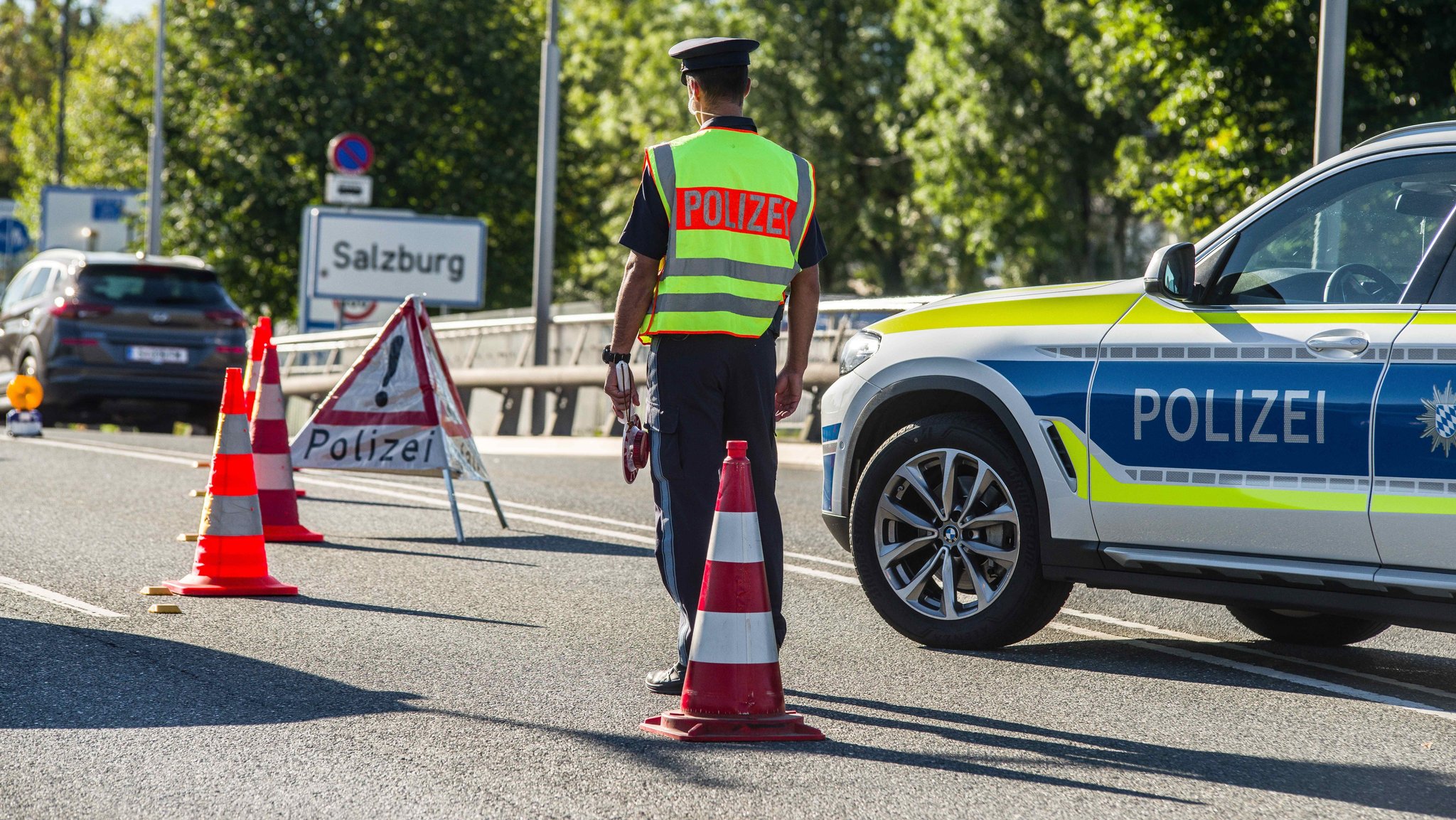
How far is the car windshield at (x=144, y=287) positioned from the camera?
18031 mm

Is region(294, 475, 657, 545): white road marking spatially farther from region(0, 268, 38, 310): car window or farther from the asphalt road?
region(0, 268, 38, 310): car window

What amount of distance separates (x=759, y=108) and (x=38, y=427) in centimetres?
2904

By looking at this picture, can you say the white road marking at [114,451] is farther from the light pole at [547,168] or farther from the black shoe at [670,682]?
the black shoe at [670,682]

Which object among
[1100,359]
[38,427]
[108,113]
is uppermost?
Answer: [108,113]

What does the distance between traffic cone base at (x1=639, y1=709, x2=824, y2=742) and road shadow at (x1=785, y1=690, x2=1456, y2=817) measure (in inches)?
4.8

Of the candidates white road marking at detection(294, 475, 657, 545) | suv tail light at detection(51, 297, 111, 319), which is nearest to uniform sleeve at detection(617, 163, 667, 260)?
white road marking at detection(294, 475, 657, 545)

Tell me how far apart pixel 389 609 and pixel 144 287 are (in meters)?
12.0

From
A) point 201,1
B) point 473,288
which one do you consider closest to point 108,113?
point 201,1

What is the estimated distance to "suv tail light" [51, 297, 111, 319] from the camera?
706 inches

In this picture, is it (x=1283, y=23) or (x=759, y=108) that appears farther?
(x=759, y=108)

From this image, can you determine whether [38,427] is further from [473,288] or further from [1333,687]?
[1333,687]

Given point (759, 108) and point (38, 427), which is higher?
point (759, 108)

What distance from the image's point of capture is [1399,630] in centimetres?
739

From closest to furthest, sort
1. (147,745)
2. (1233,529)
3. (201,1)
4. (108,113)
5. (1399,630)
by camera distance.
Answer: (147,745)
(1233,529)
(1399,630)
(201,1)
(108,113)
